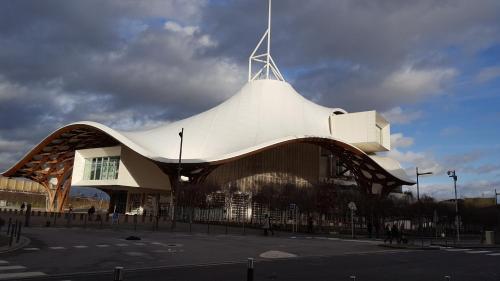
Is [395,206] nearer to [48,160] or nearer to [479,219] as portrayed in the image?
[479,219]

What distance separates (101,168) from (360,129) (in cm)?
3668

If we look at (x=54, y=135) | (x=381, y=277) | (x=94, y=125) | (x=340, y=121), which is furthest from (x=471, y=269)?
(x=54, y=135)

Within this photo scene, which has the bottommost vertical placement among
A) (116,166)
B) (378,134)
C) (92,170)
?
(92,170)

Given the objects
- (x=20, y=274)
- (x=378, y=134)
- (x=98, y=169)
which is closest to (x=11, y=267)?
(x=20, y=274)

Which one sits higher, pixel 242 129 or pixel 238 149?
pixel 242 129

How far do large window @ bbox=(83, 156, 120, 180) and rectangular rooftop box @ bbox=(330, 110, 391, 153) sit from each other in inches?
1200

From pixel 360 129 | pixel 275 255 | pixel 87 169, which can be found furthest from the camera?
pixel 360 129

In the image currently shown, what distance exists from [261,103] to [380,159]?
2053 centimetres

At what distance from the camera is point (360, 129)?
65.7m

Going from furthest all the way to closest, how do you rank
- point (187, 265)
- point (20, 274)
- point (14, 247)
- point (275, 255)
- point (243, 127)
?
1. point (243, 127)
2. point (275, 255)
3. point (14, 247)
4. point (187, 265)
5. point (20, 274)

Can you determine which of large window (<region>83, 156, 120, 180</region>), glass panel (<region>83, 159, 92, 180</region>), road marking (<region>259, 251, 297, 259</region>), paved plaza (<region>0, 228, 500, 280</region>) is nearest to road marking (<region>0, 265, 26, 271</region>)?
paved plaza (<region>0, 228, 500, 280</region>)

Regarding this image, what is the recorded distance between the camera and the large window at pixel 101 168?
6041 centimetres

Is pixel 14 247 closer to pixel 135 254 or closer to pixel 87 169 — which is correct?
pixel 135 254

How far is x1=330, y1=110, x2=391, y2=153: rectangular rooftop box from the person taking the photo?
213 ft
